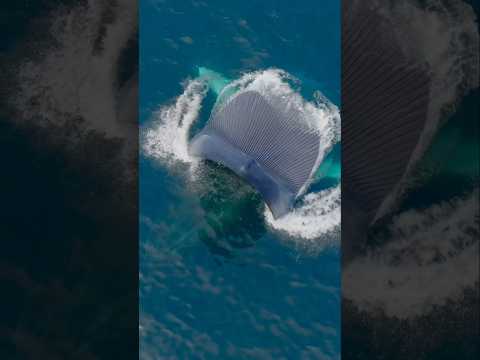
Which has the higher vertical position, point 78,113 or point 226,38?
point 226,38

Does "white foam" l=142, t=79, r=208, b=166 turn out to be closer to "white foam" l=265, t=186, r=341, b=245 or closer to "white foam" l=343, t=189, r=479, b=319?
"white foam" l=265, t=186, r=341, b=245

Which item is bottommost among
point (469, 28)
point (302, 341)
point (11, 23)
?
point (302, 341)

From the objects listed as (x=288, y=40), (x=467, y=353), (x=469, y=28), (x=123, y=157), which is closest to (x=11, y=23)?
(x=123, y=157)

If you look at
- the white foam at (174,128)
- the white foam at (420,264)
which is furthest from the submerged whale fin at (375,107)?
the white foam at (174,128)

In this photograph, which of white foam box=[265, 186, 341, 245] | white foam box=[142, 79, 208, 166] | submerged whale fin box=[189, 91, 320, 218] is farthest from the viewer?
white foam box=[142, 79, 208, 166]

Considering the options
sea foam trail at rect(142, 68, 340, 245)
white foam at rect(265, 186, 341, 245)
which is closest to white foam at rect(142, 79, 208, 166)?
sea foam trail at rect(142, 68, 340, 245)

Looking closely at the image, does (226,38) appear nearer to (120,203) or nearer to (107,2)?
(107,2)
